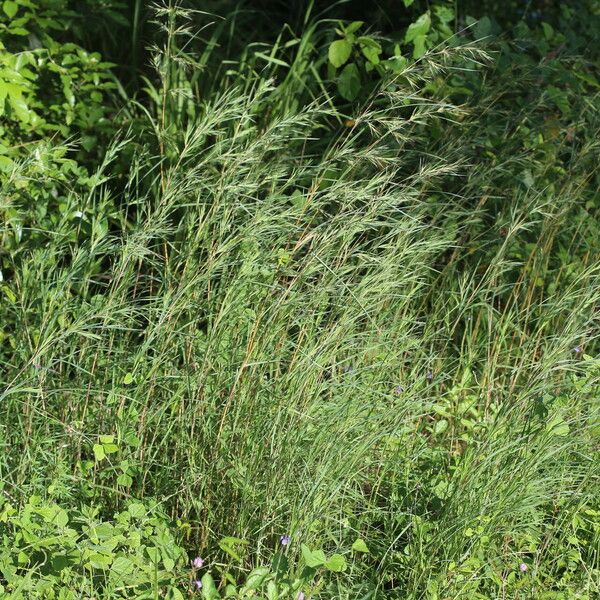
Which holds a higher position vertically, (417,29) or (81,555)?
(417,29)

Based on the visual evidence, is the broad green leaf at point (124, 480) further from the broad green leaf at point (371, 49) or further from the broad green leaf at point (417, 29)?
the broad green leaf at point (417, 29)

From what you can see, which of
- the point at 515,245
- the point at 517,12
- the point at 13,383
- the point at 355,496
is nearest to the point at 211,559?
the point at 355,496

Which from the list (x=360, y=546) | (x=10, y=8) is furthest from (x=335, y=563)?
(x=10, y=8)

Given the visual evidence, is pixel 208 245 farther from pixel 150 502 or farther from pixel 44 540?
pixel 44 540

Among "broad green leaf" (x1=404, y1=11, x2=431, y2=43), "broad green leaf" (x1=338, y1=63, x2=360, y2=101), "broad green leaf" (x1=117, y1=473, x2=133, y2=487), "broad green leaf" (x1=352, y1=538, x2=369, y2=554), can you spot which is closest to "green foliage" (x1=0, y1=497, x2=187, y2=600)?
"broad green leaf" (x1=117, y1=473, x2=133, y2=487)

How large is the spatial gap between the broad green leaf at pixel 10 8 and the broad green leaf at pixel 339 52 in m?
1.35

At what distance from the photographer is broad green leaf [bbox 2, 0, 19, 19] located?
4438 millimetres

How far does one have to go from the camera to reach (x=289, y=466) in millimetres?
2922

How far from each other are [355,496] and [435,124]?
6.08ft

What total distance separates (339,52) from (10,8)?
1404mm

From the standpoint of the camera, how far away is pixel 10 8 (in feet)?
14.6

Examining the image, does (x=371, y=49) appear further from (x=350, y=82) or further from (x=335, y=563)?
(x=335, y=563)

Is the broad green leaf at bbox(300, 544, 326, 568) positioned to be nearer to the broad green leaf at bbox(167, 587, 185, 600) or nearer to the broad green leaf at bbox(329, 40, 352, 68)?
the broad green leaf at bbox(167, 587, 185, 600)

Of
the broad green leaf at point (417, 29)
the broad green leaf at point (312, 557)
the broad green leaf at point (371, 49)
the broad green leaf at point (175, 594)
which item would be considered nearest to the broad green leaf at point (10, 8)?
the broad green leaf at point (371, 49)
